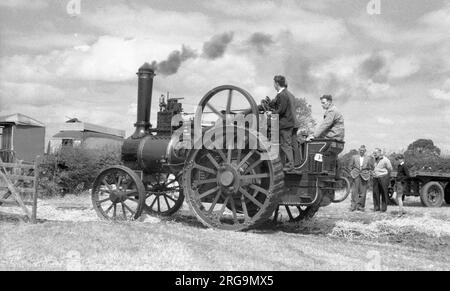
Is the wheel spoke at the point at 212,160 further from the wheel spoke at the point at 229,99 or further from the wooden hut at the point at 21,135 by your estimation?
the wooden hut at the point at 21,135

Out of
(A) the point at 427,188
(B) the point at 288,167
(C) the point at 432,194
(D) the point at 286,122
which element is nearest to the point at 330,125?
(D) the point at 286,122

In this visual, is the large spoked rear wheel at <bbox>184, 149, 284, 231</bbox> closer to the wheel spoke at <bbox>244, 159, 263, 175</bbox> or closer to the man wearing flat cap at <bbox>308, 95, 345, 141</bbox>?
the wheel spoke at <bbox>244, 159, 263, 175</bbox>

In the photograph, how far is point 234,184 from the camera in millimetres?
7430

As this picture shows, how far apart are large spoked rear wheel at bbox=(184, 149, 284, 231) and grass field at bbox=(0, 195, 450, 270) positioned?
1.14ft

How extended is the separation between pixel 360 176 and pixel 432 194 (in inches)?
142

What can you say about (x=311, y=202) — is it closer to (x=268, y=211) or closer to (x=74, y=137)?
(x=268, y=211)

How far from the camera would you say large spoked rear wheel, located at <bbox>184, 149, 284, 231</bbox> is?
23.6ft

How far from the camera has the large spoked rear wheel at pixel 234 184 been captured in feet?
23.6

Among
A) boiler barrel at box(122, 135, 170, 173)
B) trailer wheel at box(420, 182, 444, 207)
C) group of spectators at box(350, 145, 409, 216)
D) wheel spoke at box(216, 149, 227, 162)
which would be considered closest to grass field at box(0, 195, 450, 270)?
wheel spoke at box(216, 149, 227, 162)

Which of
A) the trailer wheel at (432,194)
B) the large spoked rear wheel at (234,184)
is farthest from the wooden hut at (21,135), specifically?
the large spoked rear wheel at (234,184)

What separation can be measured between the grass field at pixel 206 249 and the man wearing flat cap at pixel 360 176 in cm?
400
